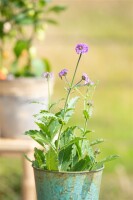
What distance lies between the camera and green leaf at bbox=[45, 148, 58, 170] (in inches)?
53.1

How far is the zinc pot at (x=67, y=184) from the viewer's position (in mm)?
1331

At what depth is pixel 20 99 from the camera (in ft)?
7.47

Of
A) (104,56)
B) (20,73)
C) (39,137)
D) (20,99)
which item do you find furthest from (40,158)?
(104,56)

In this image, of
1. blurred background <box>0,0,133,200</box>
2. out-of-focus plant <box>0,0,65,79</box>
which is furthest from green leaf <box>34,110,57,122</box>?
blurred background <box>0,0,133,200</box>

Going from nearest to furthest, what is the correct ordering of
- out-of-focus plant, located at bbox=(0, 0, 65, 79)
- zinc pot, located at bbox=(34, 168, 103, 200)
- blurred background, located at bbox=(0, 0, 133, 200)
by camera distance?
zinc pot, located at bbox=(34, 168, 103, 200) → out-of-focus plant, located at bbox=(0, 0, 65, 79) → blurred background, located at bbox=(0, 0, 133, 200)

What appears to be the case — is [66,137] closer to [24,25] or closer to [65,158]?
[65,158]

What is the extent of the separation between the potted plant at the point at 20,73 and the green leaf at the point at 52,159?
86 cm

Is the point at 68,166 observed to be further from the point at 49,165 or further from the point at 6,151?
the point at 6,151

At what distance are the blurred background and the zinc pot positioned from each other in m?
3.04

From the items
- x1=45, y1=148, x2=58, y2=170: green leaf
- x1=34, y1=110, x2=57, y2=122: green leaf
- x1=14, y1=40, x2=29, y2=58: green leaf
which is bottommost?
x1=45, y1=148, x2=58, y2=170: green leaf

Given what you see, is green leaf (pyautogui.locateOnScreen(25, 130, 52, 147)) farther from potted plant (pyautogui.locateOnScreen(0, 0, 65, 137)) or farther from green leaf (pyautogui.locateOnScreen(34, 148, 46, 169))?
potted plant (pyautogui.locateOnScreen(0, 0, 65, 137))

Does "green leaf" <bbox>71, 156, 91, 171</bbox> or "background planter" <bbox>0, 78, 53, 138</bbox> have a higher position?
"background planter" <bbox>0, 78, 53, 138</bbox>

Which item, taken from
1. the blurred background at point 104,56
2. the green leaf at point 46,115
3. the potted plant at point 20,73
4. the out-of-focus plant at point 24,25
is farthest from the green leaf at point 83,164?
the blurred background at point 104,56

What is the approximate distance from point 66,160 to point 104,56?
355 cm
